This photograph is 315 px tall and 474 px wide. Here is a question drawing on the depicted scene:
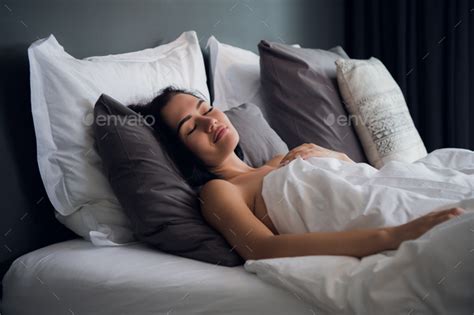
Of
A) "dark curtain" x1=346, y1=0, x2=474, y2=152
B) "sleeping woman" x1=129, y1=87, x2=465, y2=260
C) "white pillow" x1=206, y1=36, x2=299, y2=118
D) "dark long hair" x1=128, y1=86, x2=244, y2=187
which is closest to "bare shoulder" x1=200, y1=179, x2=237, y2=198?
"sleeping woman" x1=129, y1=87, x2=465, y2=260

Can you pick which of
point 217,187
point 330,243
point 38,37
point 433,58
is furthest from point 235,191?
point 433,58

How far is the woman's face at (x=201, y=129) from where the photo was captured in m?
1.57

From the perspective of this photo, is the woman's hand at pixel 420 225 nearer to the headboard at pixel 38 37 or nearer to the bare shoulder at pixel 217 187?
the bare shoulder at pixel 217 187

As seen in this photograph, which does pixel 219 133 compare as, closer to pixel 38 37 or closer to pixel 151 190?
pixel 151 190

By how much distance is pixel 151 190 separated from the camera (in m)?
1.42

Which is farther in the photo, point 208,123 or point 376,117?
point 376,117

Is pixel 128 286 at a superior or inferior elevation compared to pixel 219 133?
inferior

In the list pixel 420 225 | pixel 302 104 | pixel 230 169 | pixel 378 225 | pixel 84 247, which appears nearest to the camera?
pixel 420 225

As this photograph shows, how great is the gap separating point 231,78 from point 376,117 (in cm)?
51

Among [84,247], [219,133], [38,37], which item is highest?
[38,37]

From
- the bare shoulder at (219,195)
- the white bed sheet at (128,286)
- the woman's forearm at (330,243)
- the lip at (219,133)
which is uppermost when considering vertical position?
the lip at (219,133)

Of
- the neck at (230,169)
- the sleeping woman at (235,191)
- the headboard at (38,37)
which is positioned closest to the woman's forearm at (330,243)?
the sleeping woman at (235,191)

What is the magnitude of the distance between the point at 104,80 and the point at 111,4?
306 millimetres

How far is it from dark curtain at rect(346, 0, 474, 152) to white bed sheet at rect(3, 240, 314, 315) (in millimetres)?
1786
